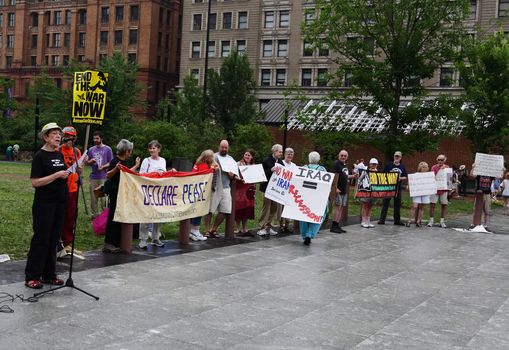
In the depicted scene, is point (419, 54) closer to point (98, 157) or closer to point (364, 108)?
point (364, 108)

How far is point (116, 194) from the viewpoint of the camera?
10711 millimetres

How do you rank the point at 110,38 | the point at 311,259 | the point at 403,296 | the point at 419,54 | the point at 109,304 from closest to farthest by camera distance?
the point at 109,304
the point at 403,296
the point at 311,259
the point at 419,54
the point at 110,38

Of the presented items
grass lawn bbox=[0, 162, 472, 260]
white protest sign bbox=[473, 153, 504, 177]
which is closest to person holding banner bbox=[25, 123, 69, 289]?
grass lawn bbox=[0, 162, 472, 260]

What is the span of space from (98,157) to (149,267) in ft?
16.8

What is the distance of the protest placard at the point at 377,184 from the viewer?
17438 mm

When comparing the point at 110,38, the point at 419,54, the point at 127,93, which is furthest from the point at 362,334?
the point at 110,38

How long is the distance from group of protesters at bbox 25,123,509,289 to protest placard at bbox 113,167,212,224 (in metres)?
0.20

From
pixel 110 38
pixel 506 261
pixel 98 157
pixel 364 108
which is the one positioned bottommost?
Answer: pixel 506 261

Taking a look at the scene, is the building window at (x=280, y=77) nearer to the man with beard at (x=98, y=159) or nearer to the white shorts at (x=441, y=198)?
the white shorts at (x=441, y=198)

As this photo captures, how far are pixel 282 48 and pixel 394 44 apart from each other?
149 ft

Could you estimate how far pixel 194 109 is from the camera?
54938 mm

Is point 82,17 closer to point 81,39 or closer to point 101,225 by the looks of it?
point 81,39

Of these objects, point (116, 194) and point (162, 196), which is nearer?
point (116, 194)

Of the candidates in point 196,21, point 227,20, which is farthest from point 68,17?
point 227,20
